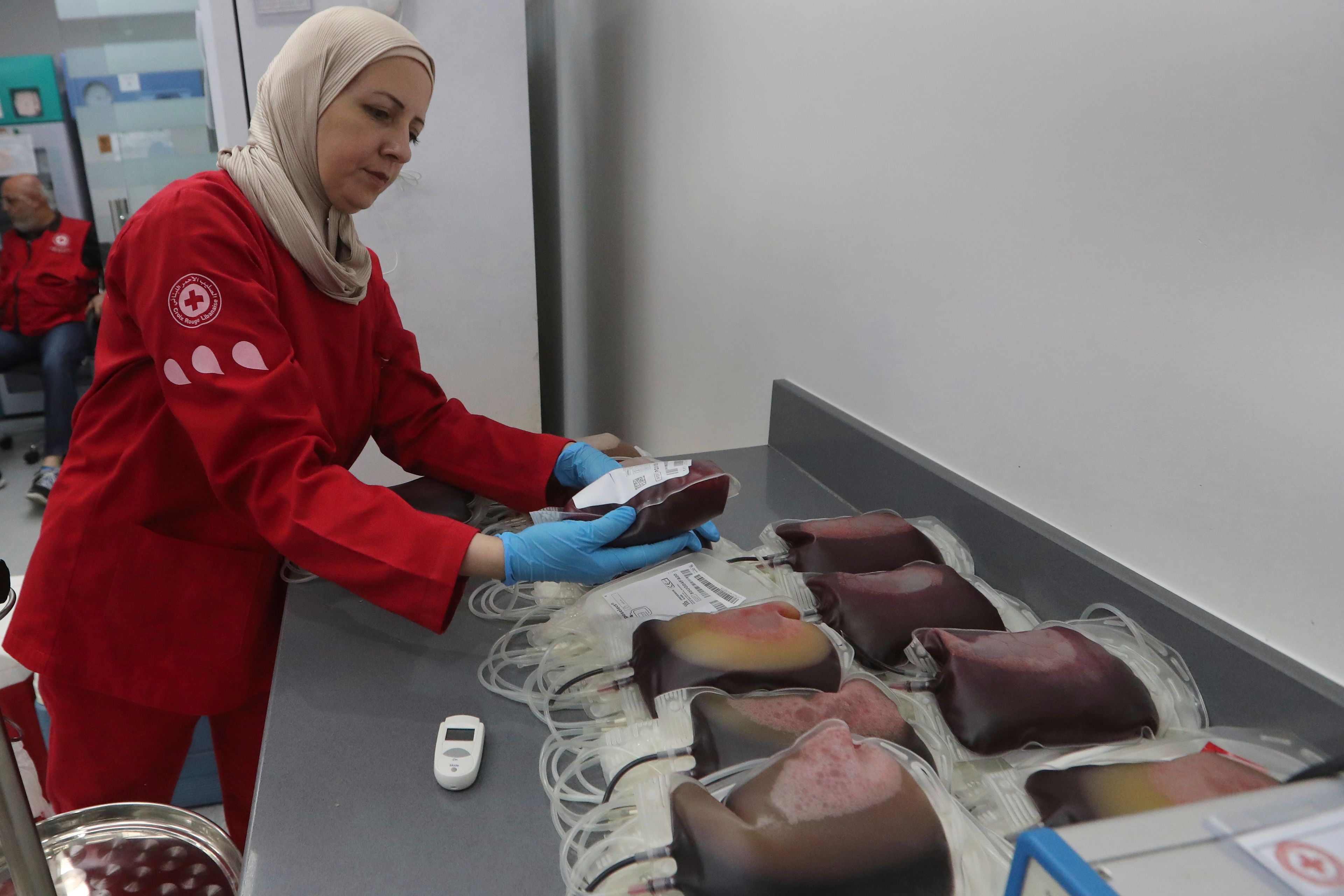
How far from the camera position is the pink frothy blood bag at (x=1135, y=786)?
0.54 m

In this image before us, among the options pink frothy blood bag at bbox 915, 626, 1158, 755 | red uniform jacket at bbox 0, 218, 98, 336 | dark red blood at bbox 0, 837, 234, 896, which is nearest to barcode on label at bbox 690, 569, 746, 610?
pink frothy blood bag at bbox 915, 626, 1158, 755

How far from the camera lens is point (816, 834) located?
1.69 ft

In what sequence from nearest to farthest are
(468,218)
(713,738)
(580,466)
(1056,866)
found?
(1056,866), (713,738), (580,466), (468,218)

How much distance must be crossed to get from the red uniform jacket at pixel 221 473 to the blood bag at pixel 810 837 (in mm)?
390

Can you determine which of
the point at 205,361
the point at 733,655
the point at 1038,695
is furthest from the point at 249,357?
the point at 1038,695

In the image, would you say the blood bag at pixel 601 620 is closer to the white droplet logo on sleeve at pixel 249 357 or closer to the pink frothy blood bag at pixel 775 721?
the pink frothy blood bag at pixel 775 721

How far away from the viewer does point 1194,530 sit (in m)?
0.76

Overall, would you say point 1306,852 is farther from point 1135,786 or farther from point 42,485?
point 42,485

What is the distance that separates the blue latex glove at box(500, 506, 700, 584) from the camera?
90 centimetres

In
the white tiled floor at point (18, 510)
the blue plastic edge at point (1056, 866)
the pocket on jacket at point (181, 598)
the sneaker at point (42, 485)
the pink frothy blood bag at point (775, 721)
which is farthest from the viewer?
the sneaker at point (42, 485)

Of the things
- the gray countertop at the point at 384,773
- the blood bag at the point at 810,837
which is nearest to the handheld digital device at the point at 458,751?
the gray countertop at the point at 384,773

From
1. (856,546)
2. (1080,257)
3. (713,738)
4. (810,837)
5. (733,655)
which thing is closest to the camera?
(810,837)

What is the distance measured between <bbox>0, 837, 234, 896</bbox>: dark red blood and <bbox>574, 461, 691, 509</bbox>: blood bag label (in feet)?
1.89

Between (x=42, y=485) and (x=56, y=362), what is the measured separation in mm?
688
